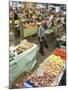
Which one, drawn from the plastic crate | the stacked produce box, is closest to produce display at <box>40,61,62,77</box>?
the stacked produce box

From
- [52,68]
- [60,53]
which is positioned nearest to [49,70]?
[52,68]

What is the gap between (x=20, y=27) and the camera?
1.21 m

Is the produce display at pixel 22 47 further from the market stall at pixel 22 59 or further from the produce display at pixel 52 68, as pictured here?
the produce display at pixel 52 68

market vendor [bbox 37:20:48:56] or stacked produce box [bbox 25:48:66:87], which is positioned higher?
market vendor [bbox 37:20:48:56]

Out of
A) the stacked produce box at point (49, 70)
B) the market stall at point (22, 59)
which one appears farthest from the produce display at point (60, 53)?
the market stall at point (22, 59)

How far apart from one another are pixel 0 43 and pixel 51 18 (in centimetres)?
34

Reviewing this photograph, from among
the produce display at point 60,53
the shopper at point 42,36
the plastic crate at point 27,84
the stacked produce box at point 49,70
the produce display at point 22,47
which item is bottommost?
the plastic crate at point 27,84

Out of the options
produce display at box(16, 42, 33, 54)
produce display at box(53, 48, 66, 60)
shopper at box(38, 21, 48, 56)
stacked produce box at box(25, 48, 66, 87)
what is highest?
shopper at box(38, 21, 48, 56)

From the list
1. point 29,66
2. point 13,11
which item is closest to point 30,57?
point 29,66

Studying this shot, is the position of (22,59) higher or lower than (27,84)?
higher

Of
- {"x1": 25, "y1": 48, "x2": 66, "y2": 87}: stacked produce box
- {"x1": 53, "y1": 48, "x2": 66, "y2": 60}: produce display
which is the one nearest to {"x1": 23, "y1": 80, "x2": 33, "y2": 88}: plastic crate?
{"x1": 25, "y1": 48, "x2": 66, "y2": 87}: stacked produce box

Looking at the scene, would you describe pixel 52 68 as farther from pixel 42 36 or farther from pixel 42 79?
pixel 42 36

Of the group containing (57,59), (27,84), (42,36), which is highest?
(42,36)

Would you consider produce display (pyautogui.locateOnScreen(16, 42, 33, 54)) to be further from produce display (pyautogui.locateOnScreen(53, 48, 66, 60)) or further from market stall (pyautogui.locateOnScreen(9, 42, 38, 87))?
produce display (pyautogui.locateOnScreen(53, 48, 66, 60))
